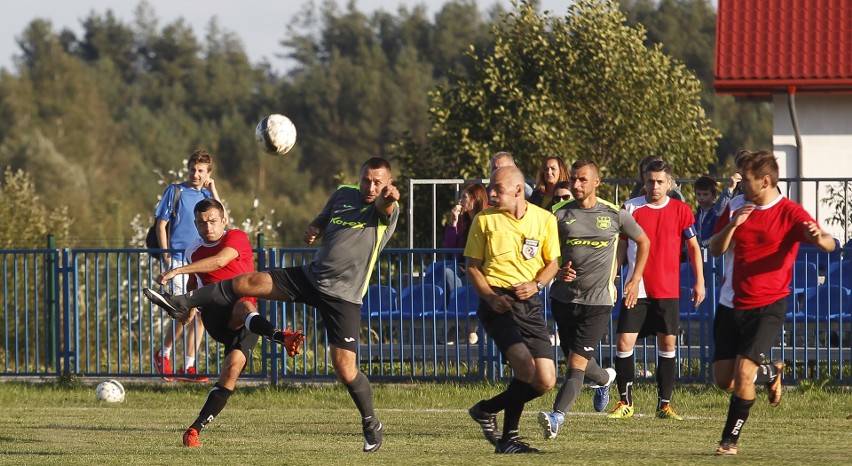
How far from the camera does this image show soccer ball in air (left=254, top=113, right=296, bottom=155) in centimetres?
1278

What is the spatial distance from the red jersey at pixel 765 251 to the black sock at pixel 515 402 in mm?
1363

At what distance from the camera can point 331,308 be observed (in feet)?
30.4

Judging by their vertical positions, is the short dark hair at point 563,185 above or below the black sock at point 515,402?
above

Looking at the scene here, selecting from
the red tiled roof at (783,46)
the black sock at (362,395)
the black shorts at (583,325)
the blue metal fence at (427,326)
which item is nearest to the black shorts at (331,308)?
the black sock at (362,395)

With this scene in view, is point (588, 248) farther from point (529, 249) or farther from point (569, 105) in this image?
point (569, 105)

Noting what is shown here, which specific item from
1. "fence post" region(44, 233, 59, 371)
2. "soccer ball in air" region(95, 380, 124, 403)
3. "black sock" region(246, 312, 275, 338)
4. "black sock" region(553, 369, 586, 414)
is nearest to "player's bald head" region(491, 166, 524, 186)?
"black sock" region(553, 369, 586, 414)

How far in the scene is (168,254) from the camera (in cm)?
1430

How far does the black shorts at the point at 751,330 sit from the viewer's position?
8.47 m

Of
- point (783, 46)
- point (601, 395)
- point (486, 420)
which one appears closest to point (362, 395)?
point (486, 420)

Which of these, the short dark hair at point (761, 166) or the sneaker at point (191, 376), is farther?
the sneaker at point (191, 376)

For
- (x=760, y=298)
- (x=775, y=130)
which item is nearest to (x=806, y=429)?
(x=760, y=298)

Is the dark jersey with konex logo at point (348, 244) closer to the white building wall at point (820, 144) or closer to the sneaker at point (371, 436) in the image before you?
the sneaker at point (371, 436)

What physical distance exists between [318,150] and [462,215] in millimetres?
68261

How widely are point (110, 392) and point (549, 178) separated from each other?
4971 millimetres
